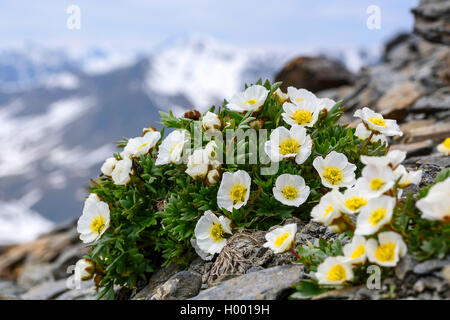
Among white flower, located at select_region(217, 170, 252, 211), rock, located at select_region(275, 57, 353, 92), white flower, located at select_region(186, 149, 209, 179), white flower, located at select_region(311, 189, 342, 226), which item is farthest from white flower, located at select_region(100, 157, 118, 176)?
rock, located at select_region(275, 57, 353, 92)

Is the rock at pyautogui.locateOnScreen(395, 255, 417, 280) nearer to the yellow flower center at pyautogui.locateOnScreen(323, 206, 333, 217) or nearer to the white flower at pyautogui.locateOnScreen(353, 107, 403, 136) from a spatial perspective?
the yellow flower center at pyautogui.locateOnScreen(323, 206, 333, 217)

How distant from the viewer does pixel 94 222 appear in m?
3.36

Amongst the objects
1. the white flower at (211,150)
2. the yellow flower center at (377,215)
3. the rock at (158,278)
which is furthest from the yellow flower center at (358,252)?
the rock at (158,278)

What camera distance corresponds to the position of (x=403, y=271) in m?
2.28

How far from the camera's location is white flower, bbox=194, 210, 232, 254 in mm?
3186

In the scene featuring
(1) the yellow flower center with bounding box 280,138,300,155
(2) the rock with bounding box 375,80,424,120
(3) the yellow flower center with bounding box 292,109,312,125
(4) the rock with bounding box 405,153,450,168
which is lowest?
(4) the rock with bounding box 405,153,450,168

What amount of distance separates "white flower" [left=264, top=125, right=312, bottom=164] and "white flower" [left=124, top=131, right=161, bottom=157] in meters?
0.99

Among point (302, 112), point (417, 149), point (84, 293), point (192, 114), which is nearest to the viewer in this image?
point (302, 112)

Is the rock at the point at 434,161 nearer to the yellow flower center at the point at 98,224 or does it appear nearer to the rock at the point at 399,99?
the rock at the point at 399,99

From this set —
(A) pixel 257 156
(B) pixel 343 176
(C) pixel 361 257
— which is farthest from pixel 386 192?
(A) pixel 257 156

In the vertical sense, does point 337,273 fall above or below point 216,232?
above

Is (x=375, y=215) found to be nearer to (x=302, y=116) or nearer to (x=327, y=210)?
(x=327, y=210)

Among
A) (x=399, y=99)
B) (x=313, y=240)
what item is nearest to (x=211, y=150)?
(x=313, y=240)

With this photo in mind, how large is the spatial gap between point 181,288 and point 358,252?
133 cm
